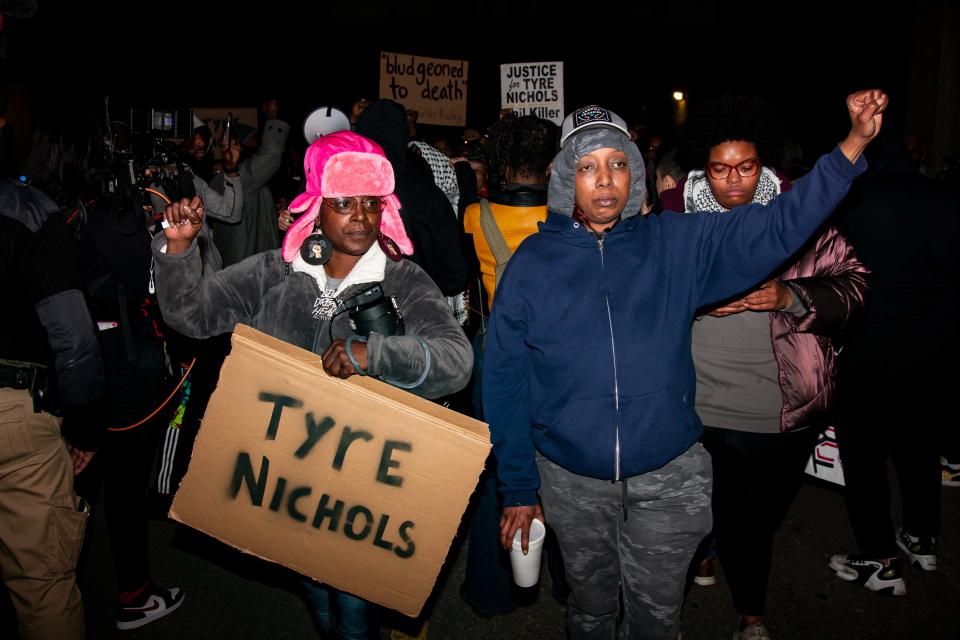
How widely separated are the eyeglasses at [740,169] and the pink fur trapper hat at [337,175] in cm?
144

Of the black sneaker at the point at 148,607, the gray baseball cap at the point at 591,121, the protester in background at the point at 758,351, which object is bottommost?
the black sneaker at the point at 148,607

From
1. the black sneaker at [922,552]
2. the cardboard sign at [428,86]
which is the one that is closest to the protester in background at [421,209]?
the black sneaker at [922,552]

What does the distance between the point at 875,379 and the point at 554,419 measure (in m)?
2.13

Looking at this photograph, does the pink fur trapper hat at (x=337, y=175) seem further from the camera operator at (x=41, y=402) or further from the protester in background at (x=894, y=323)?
the protester in background at (x=894, y=323)

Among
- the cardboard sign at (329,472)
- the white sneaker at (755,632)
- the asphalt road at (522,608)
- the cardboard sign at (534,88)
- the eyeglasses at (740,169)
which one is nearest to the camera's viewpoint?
the cardboard sign at (329,472)

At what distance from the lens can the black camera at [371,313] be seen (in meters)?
2.38

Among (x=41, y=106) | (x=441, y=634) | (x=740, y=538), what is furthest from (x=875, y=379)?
(x=41, y=106)

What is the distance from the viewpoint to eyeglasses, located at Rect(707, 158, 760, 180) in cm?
302

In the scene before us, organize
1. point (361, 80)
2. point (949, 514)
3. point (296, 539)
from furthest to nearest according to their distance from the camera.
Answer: point (361, 80) → point (949, 514) → point (296, 539)

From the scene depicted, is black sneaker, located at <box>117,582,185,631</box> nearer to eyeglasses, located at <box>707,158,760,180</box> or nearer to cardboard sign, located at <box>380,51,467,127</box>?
eyeglasses, located at <box>707,158,760,180</box>

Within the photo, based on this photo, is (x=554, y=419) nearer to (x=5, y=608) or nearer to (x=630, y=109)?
(x=5, y=608)

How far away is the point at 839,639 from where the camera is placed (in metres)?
3.51

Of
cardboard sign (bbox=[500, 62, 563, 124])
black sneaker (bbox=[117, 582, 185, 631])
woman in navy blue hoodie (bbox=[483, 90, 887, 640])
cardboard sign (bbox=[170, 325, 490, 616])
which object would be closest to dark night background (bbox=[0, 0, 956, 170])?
cardboard sign (bbox=[500, 62, 563, 124])

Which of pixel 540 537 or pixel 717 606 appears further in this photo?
pixel 717 606
